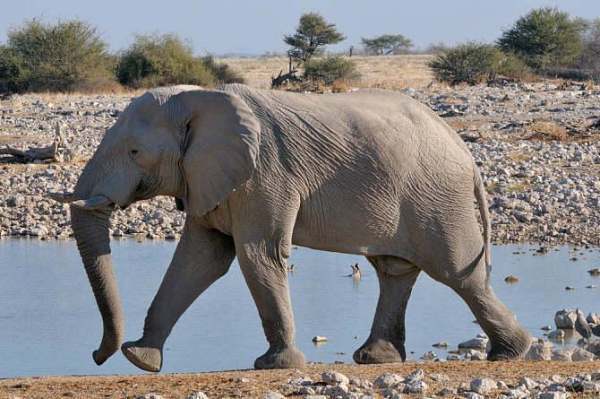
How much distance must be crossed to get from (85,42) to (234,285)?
29.0 metres

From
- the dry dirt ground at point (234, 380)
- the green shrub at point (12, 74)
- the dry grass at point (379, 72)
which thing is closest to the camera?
the dry dirt ground at point (234, 380)

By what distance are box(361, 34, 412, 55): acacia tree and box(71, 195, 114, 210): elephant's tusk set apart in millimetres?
77912

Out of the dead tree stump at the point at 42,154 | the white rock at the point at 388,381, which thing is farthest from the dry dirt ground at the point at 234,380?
the dead tree stump at the point at 42,154

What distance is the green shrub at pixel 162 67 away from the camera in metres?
40.0

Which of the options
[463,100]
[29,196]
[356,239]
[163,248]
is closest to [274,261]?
[356,239]

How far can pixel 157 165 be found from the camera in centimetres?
833

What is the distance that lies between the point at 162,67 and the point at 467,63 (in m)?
8.14

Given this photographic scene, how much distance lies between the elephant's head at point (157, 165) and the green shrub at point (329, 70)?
3045 centimetres

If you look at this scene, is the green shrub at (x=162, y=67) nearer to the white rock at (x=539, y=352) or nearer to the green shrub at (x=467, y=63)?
the green shrub at (x=467, y=63)

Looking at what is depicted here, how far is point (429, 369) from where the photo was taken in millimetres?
7852

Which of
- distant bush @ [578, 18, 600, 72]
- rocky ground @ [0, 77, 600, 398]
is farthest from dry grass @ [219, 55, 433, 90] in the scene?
rocky ground @ [0, 77, 600, 398]

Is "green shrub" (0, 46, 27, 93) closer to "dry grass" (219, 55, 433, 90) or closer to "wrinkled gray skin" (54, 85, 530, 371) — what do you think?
"dry grass" (219, 55, 433, 90)

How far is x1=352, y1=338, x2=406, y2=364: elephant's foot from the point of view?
8.94 m

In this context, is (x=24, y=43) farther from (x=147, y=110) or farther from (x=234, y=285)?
(x=147, y=110)
